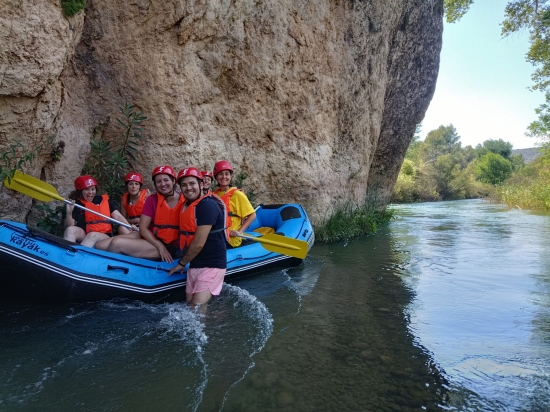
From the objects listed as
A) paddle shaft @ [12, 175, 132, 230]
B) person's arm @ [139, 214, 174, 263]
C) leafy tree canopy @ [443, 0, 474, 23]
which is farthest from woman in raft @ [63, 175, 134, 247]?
leafy tree canopy @ [443, 0, 474, 23]

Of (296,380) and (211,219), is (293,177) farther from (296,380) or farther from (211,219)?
(296,380)

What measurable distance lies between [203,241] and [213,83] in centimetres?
376

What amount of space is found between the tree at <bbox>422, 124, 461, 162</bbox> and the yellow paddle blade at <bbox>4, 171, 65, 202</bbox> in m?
65.9

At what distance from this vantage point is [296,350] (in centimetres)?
305

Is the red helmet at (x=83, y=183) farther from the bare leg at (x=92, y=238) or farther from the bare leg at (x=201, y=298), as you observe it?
the bare leg at (x=201, y=298)

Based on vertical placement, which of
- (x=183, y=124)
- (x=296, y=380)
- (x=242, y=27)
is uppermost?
(x=242, y=27)

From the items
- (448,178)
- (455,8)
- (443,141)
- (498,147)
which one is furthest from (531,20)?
(443,141)

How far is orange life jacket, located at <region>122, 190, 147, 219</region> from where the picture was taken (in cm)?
541

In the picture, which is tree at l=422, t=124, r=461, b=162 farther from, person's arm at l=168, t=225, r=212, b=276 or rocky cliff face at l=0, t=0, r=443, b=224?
person's arm at l=168, t=225, r=212, b=276

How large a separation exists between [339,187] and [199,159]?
3.55 m

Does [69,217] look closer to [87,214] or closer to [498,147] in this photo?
[87,214]

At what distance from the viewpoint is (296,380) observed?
8.56 feet

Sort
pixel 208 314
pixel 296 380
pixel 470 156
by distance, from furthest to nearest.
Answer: pixel 470 156 → pixel 208 314 → pixel 296 380

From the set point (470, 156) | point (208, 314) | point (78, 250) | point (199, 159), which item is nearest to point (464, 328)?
point (208, 314)
